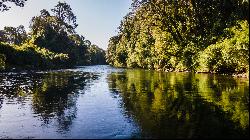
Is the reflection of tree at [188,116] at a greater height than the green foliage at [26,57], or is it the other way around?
the green foliage at [26,57]

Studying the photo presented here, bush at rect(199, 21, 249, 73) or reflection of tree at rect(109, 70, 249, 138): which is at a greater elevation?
bush at rect(199, 21, 249, 73)

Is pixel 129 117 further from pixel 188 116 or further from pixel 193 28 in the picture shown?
pixel 193 28

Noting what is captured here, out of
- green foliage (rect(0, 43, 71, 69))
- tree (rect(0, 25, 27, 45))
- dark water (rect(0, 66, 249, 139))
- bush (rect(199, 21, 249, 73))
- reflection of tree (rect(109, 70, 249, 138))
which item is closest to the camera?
reflection of tree (rect(109, 70, 249, 138))

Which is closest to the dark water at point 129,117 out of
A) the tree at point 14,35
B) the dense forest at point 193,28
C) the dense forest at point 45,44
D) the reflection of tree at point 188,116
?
the reflection of tree at point 188,116

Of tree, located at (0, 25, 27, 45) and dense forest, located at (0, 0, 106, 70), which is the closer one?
dense forest, located at (0, 0, 106, 70)

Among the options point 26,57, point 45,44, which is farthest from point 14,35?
point 26,57

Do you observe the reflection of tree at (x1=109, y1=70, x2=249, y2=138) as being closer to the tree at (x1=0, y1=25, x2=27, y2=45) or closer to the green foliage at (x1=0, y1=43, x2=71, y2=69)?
the green foliage at (x1=0, y1=43, x2=71, y2=69)

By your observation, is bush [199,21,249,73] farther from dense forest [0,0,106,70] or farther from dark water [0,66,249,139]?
dense forest [0,0,106,70]

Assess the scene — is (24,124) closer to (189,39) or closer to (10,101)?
(10,101)

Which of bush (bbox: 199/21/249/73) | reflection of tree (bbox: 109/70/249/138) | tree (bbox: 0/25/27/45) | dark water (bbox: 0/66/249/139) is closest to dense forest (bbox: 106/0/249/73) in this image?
bush (bbox: 199/21/249/73)

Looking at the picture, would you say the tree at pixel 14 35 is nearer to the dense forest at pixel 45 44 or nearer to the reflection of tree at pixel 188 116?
the dense forest at pixel 45 44

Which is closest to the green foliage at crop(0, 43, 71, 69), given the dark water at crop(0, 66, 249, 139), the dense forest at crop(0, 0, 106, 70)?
the dense forest at crop(0, 0, 106, 70)

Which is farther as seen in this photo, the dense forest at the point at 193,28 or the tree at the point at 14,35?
the tree at the point at 14,35

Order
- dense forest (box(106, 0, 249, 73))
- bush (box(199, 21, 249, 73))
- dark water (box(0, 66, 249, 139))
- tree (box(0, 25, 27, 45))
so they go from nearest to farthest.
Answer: dark water (box(0, 66, 249, 139)) → bush (box(199, 21, 249, 73)) → dense forest (box(106, 0, 249, 73)) → tree (box(0, 25, 27, 45))
